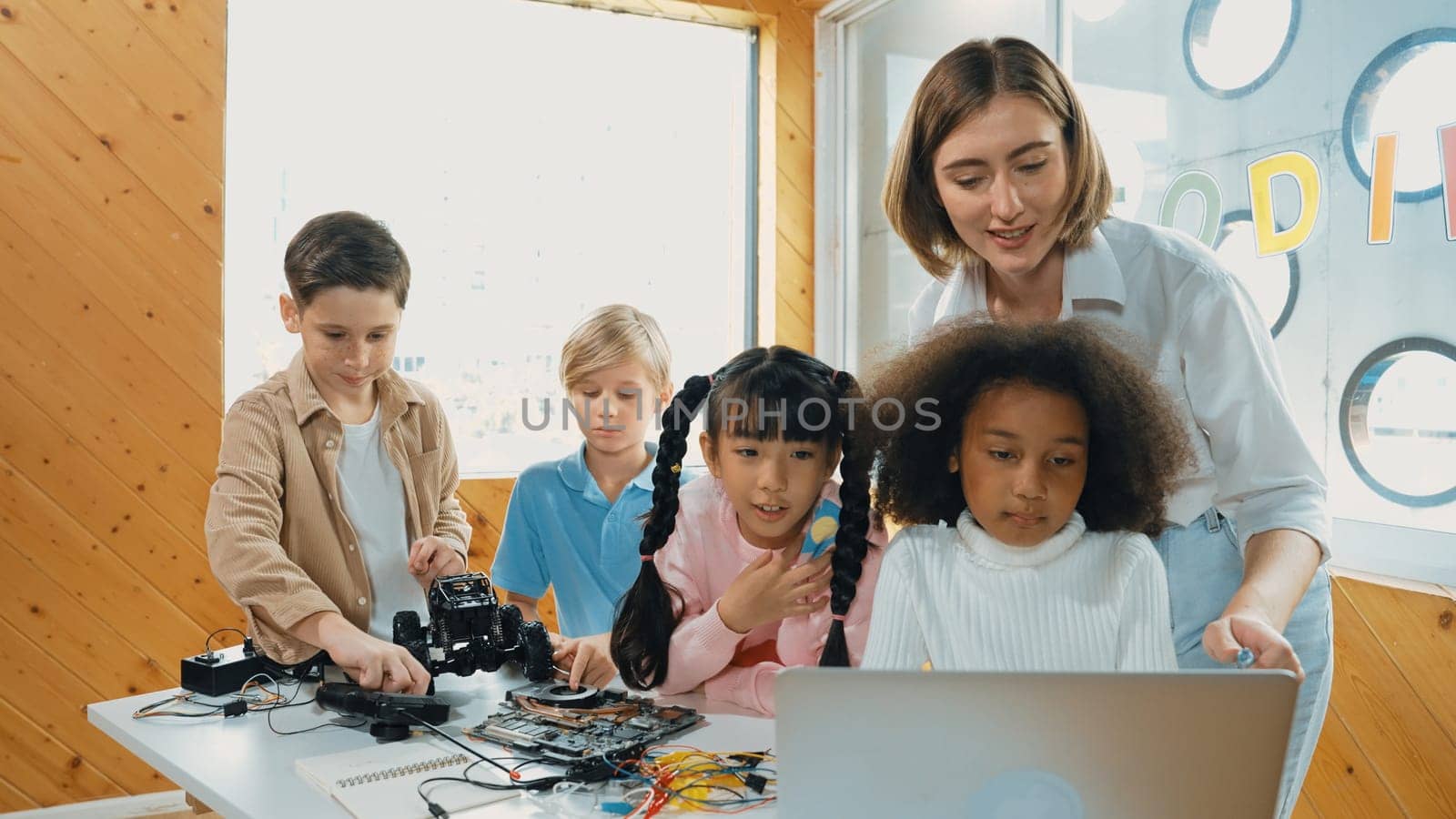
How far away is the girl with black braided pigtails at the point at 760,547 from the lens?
5.00ft

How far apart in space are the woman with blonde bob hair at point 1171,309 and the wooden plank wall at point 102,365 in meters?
2.54

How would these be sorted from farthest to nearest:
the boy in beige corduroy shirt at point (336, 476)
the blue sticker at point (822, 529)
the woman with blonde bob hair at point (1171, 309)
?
the boy in beige corduroy shirt at point (336, 476)
the blue sticker at point (822, 529)
the woman with blonde bob hair at point (1171, 309)

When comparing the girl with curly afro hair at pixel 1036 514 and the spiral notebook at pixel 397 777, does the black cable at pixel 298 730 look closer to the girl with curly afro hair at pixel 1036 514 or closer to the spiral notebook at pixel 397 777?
the spiral notebook at pixel 397 777

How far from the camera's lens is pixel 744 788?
4.06ft

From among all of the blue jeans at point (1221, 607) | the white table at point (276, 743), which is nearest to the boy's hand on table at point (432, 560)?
the white table at point (276, 743)

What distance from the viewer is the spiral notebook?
118cm

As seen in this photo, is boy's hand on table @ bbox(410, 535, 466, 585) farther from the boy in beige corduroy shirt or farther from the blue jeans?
the blue jeans

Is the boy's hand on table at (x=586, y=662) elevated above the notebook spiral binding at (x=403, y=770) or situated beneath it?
elevated above

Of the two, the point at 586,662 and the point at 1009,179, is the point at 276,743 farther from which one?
the point at 1009,179

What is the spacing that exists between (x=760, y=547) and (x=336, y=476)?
0.81 meters

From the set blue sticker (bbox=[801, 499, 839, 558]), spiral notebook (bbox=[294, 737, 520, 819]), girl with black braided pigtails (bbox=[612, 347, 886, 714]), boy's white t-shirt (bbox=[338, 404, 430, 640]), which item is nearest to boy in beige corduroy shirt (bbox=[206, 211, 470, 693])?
boy's white t-shirt (bbox=[338, 404, 430, 640])

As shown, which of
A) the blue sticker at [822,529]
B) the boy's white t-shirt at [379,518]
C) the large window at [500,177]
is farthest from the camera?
the large window at [500,177]

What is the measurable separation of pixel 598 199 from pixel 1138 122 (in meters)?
1.94

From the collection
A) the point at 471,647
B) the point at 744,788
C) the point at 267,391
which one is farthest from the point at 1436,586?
the point at 267,391
